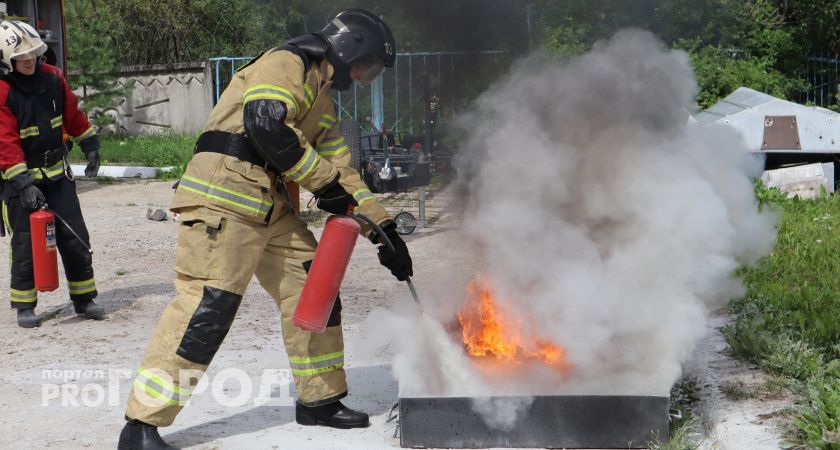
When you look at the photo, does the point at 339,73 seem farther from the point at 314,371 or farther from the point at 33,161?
the point at 33,161

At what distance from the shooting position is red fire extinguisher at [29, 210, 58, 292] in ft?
19.3

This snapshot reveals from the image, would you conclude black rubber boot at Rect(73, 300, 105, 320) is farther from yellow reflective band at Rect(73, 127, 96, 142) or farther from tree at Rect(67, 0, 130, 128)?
tree at Rect(67, 0, 130, 128)

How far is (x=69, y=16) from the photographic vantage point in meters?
17.0

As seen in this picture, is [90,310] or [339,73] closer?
[339,73]

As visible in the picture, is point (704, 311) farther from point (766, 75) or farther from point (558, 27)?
point (766, 75)

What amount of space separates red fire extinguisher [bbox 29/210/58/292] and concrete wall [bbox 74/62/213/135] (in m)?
11.9

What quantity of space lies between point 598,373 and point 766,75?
9048 millimetres

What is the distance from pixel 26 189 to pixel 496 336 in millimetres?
3340

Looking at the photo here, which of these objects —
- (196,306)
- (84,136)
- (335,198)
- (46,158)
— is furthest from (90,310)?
(335,198)

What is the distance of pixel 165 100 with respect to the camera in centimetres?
1828

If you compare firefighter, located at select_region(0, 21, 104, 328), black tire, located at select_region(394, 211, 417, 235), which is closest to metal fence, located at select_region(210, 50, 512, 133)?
black tire, located at select_region(394, 211, 417, 235)

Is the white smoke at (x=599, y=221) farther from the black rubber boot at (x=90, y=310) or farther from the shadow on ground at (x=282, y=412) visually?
the black rubber boot at (x=90, y=310)

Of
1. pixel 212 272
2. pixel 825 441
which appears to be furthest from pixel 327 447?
pixel 825 441

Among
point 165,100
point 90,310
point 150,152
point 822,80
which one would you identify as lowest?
point 150,152
